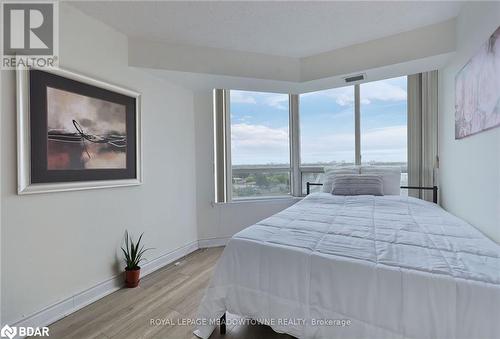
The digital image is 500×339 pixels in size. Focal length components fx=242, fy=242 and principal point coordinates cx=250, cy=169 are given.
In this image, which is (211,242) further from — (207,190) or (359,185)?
(359,185)

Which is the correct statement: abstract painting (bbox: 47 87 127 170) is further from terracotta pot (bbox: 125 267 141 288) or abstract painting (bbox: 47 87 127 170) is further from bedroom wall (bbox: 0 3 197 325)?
terracotta pot (bbox: 125 267 141 288)

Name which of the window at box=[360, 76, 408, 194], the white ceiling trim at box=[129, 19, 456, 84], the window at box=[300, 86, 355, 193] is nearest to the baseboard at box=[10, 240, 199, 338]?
the white ceiling trim at box=[129, 19, 456, 84]

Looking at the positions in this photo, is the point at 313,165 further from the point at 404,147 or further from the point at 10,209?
the point at 10,209

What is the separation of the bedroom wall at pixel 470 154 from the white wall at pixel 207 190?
2.56 metres

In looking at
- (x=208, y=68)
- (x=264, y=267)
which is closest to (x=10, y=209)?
(x=264, y=267)

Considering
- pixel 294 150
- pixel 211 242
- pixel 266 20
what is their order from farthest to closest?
pixel 294 150, pixel 211 242, pixel 266 20

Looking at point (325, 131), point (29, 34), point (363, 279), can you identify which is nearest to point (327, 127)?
point (325, 131)

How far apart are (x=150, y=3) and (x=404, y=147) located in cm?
349

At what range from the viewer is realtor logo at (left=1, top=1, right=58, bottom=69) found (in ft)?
5.29

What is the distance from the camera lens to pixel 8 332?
5.13 feet

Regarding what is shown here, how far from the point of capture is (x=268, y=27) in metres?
2.29

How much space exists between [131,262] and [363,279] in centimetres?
212

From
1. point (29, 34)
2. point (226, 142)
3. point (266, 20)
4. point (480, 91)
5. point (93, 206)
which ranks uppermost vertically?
point (266, 20)

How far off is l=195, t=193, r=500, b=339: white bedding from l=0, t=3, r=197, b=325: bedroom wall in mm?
1177
